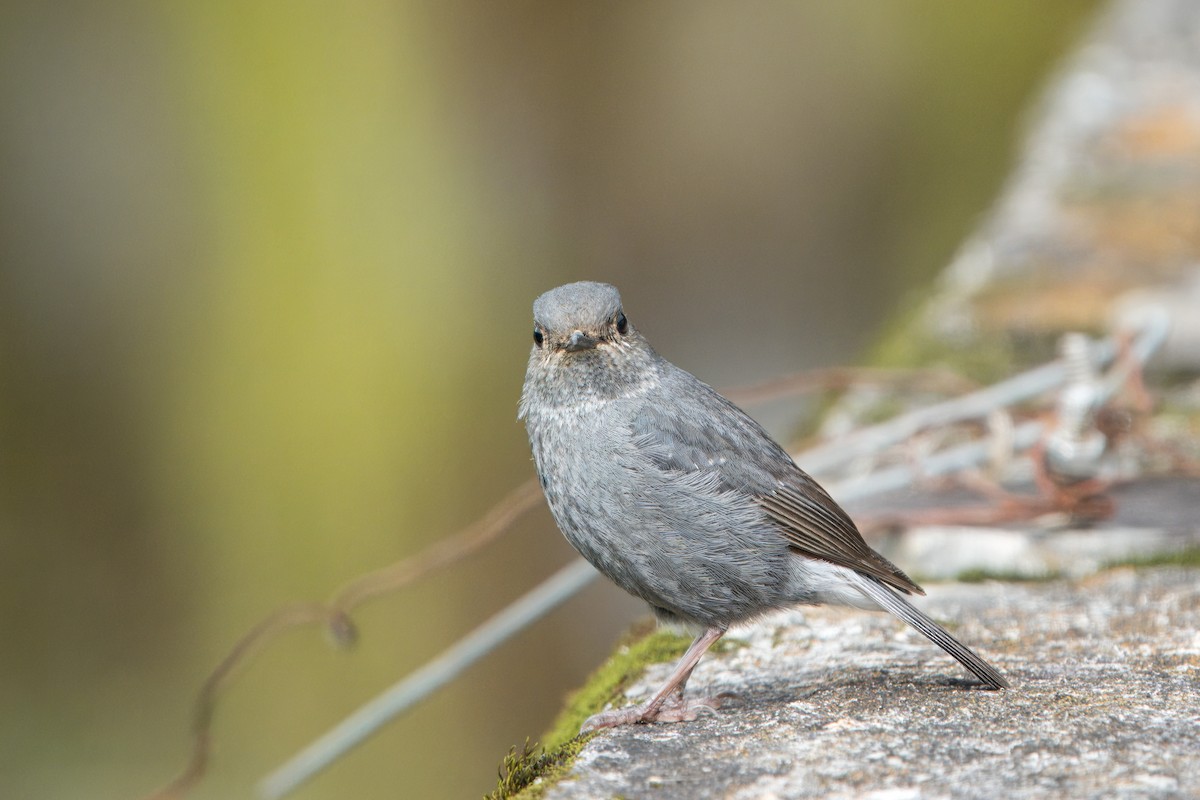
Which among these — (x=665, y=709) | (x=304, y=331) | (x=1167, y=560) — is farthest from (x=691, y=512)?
(x=304, y=331)

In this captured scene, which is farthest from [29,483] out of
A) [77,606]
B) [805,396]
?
[805,396]

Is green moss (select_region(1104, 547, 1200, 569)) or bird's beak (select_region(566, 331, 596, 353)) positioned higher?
bird's beak (select_region(566, 331, 596, 353))

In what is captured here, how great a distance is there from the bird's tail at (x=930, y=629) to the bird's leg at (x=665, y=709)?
41 centimetres

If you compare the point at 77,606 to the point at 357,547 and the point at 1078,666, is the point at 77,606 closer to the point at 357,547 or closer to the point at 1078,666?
the point at 357,547

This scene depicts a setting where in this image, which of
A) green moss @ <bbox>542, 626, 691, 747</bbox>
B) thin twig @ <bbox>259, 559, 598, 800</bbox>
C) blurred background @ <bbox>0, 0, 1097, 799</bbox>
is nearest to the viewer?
green moss @ <bbox>542, 626, 691, 747</bbox>

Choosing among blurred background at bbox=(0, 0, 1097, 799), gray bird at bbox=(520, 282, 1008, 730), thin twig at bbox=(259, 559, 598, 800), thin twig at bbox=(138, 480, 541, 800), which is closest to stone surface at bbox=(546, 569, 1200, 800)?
gray bird at bbox=(520, 282, 1008, 730)

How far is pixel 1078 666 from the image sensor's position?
2.38 metres

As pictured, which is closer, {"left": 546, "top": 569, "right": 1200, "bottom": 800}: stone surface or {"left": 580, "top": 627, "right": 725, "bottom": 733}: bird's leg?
{"left": 546, "top": 569, "right": 1200, "bottom": 800}: stone surface

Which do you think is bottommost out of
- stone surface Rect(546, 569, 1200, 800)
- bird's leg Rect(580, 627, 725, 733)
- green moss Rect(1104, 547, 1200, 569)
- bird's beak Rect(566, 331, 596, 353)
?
bird's leg Rect(580, 627, 725, 733)

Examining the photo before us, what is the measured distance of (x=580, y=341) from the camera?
2.83 metres

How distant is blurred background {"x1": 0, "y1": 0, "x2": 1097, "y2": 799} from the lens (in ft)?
22.9

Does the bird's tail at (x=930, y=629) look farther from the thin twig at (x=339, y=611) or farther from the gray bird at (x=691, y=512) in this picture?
the thin twig at (x=339, y=611)

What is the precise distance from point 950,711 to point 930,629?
243 mm

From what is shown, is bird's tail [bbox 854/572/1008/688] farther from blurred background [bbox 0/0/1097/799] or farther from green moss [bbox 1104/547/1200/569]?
blurred background [bbox 0/0/1097/799]
